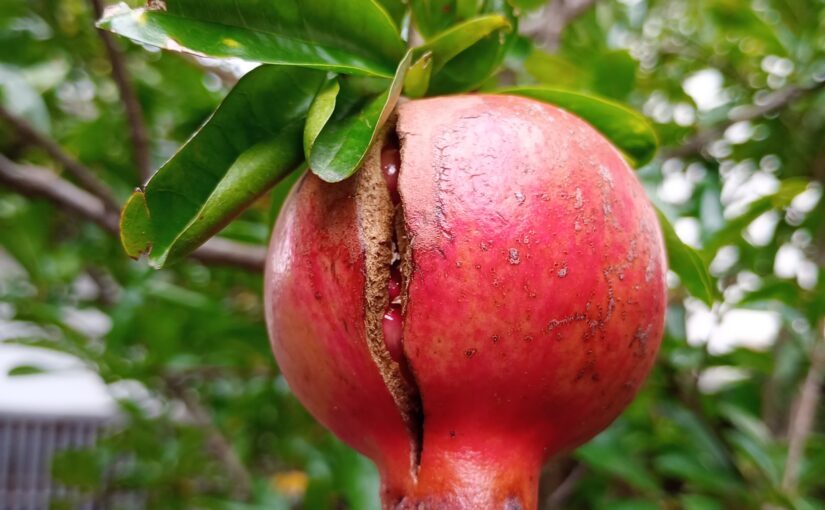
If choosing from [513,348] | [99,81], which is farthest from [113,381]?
[513,348]

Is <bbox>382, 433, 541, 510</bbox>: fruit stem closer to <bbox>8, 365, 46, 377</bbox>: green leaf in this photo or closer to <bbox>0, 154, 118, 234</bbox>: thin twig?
<bbox>0, 154, 118, 234</bbox>: thin twig

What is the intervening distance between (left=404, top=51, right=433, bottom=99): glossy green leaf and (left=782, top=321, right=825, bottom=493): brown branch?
0.72 metres

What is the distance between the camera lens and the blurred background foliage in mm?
1017

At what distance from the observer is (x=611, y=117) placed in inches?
24.4

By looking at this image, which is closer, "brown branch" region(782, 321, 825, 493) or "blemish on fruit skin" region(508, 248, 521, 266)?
"blemish on fruit skin" region(508, 248, 521, 266)

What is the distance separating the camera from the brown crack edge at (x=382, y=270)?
45 centimetres

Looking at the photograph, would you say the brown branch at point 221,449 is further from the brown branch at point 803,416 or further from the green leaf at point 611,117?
the green leaf at point 611,117

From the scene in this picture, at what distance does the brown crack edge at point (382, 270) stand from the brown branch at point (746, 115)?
2.59ft

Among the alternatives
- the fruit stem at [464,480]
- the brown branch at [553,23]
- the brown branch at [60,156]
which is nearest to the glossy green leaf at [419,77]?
the fruit stem at [464,480]

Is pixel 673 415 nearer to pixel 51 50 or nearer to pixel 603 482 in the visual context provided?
pixel 603 482

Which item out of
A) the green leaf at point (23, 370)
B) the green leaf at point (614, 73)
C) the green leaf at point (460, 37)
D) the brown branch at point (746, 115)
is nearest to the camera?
the green leaf at point (460, 37)

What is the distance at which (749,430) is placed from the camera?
0.98 metres

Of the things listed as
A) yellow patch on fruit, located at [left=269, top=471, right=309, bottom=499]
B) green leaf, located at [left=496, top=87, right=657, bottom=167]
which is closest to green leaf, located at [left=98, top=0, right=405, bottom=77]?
green leaf, located at [left=496, top=87, right=657, bottom=167]

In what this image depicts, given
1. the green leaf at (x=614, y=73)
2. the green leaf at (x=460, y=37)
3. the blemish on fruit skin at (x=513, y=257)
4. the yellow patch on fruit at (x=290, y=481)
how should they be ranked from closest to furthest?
1. the blemish on fruit skin at (x=513, y=257)
2. the green leaf at (x=460, y=37)
3. the green leaf at (x=614, y=73)
4. the yellow patch on fruit at (x=290, y=481)
